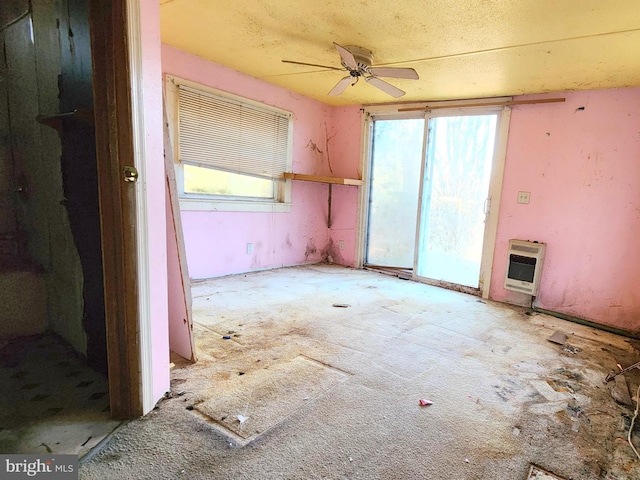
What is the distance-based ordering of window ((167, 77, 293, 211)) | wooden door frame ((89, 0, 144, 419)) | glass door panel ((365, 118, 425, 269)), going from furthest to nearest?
glass door panel ((365, 118, 425, 269))
window ((167, 77, 293, 211))
wooden door frame ((89, 0, 144, 419))

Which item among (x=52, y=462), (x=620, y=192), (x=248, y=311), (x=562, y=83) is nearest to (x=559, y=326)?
(x=620, y=192)

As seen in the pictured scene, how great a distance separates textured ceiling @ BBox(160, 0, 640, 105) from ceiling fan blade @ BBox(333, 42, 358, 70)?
17cm

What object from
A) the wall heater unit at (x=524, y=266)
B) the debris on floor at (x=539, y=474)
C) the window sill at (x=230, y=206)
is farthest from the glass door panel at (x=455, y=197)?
the debris on floor at (x=539, y=474)

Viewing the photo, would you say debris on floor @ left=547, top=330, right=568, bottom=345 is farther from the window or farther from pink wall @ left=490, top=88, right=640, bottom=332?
the window

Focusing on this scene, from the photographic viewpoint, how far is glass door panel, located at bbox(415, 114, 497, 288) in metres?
4.03

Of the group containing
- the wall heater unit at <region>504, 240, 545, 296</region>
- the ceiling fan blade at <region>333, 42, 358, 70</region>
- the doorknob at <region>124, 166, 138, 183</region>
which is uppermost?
the ceiling fan blade at <region>333, 42, 358, 70</region>

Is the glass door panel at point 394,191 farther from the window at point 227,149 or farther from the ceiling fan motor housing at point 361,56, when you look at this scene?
the ceiling fan motor housing at point 361,56

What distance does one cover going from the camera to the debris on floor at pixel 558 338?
282 cm

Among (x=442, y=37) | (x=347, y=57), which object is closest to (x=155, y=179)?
(x=347, y=57)

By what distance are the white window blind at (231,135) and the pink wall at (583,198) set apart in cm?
277

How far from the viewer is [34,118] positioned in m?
2.00

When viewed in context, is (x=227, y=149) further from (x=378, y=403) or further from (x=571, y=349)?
(x=571, y=349)

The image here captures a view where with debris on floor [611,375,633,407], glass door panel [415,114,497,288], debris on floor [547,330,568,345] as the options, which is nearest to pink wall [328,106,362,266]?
glass door panel [415,114,497,288]

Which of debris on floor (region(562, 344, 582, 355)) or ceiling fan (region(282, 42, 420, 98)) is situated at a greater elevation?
ceiling fan (region(282, 42, 420, 98))
